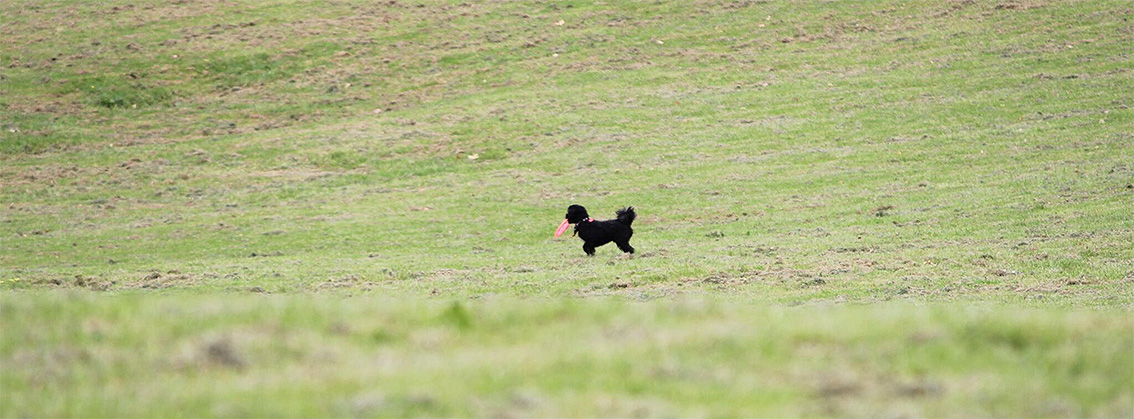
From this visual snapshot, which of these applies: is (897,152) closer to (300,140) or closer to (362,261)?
(362,261)

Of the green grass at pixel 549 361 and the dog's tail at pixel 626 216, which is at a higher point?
the green grass at pixel 549 361

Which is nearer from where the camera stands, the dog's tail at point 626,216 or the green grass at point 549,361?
the green grass at point 549,361

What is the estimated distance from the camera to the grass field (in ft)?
25.2

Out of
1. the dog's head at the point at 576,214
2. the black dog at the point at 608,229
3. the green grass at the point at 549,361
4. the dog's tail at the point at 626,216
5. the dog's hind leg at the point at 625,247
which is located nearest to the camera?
the green grass at the point at 549,361

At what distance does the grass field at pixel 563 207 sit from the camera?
7.68 m

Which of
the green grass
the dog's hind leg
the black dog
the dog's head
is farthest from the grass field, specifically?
the dog's head

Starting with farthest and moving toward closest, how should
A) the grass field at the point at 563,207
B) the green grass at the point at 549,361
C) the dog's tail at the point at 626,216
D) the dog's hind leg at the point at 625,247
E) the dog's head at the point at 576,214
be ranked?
the dog's head at the point at 576,214 < the dog's hind leg at the point at 625,247 < the dog's tail at the point at 626,216 < the grass field at the point at 563,207 < the green grass at the point at 549,361

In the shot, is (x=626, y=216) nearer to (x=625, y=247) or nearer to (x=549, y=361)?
(x=625, y=247)

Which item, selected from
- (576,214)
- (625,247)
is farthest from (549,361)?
(576,214)

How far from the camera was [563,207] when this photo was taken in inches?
1259

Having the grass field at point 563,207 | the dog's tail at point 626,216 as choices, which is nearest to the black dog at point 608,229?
the dog's tail at point 626,216

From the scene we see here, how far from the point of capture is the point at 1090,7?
4925 cm

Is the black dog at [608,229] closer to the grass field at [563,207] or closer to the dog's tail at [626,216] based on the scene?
the dog's tail at [626,216]

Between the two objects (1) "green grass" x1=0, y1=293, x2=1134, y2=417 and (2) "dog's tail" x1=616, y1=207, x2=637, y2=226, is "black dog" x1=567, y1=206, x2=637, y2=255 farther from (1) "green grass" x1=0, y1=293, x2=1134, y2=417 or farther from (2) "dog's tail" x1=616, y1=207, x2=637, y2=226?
(1) "green grass" x1=0, y1=293, x2=1134, y2=417
